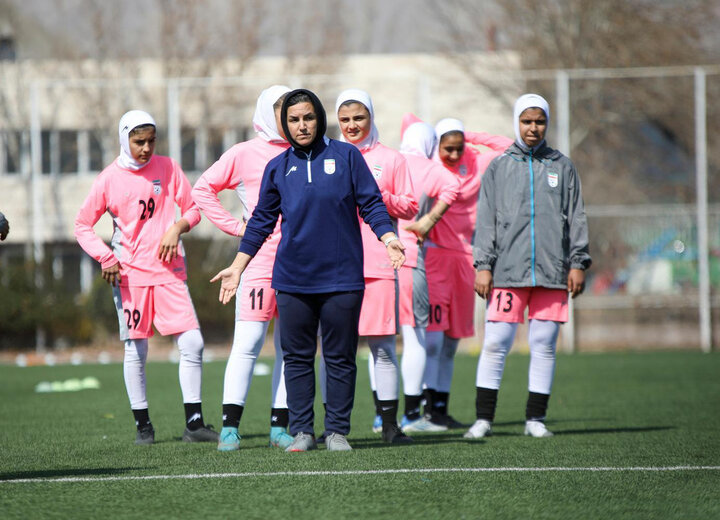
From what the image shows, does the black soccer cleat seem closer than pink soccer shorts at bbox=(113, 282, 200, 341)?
Yes

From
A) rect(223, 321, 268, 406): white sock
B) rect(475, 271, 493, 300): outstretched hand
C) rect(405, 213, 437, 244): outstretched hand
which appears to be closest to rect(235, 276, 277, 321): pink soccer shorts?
rect(223, 321, 268, 406): white sock

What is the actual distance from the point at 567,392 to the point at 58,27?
2084 cm

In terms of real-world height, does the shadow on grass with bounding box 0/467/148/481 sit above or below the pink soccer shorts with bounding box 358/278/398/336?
below

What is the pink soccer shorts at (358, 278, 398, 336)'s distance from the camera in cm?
645

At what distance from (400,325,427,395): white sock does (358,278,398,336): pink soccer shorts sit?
3.54 ft

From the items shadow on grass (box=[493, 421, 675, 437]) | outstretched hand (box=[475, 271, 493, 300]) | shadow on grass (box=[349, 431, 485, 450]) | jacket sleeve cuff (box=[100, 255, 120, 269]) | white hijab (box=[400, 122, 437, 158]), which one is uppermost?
white hijab (box=[400, 122, 437, 158])

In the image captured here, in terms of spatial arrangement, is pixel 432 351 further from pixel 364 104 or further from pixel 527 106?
pixel 364 104

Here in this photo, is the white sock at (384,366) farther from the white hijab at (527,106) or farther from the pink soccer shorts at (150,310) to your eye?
the white hijab at (527,106)

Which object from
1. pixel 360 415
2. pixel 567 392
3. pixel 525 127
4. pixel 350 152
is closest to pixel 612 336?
pixel 567 392

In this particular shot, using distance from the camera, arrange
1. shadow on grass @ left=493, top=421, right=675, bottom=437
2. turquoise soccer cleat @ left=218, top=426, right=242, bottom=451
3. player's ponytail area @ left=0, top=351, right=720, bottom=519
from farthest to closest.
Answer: shadow on grass @ left=493, top=421, right=675, bottom=437
turquoise soccer cleat @ left=218, top=426, right=242, bottom=451
player's ponytail area @ left=0, top=351, right=720, bottom=519

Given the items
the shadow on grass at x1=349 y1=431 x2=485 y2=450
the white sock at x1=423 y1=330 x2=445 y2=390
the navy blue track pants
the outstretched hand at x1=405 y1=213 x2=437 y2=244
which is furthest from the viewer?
the white sock at x1=423 y1=330 x2=445 y2=390

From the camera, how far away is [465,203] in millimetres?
8422

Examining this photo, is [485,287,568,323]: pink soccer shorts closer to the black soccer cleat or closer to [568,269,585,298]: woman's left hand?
[568,269,585,298]: woman's left hand

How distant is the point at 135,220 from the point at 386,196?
1596 mm
